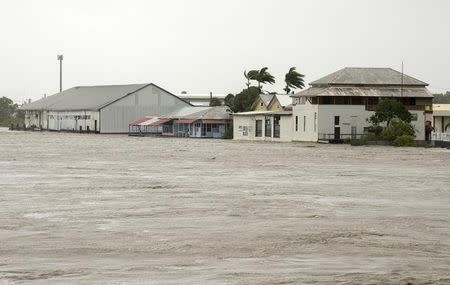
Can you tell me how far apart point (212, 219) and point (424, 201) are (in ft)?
21.0

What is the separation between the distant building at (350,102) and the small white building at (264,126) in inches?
77.0

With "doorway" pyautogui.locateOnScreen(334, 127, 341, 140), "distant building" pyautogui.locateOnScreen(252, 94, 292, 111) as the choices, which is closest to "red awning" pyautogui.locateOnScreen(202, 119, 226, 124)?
"distant building" pyautogui.locateOnScreen(252, 94, 292, 111)

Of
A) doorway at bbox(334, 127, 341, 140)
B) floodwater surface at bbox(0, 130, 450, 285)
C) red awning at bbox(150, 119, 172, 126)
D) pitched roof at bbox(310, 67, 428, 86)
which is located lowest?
floodwater surface at bbox(0, 130, 450, 285)

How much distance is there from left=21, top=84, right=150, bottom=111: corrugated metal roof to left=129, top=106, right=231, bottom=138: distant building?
19.7 ft

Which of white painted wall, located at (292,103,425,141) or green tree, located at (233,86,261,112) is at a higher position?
green tree, located at (233,86,261,112)

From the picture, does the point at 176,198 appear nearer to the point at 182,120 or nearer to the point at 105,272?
the point at 105,272

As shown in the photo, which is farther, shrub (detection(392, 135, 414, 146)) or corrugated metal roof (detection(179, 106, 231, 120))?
corrugated metal roof (detection(179, 106, 231, 120))

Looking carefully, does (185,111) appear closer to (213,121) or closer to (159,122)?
(159,122)

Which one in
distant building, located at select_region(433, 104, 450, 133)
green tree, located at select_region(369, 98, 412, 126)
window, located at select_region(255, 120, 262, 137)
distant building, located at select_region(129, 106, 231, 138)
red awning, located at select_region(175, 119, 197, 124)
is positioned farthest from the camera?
red awning, located at select_region(175, 119, 197, 124)

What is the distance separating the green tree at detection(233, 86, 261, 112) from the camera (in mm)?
102631

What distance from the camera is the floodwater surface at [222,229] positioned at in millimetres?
11773

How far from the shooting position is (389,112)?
69.0m

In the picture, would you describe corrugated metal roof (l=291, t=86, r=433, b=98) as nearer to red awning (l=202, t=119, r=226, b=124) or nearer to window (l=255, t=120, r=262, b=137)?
window (l=255, t=120, r=262, b=137)

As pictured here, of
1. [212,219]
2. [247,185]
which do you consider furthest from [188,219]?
[247,185]
